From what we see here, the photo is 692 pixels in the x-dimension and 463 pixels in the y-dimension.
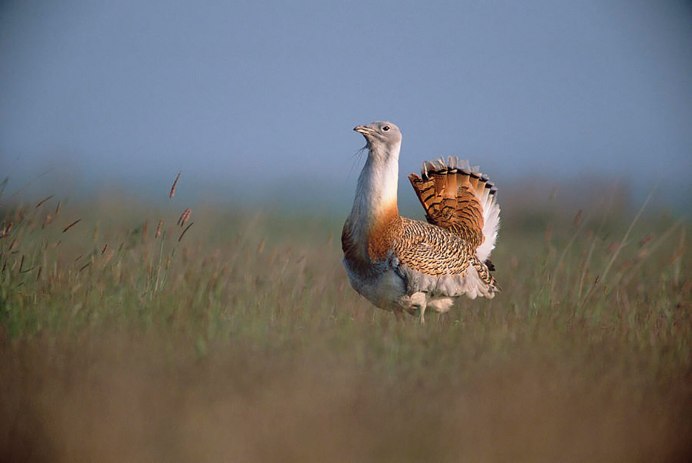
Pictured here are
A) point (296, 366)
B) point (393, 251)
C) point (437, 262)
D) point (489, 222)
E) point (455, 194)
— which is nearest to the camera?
point (296, 366)

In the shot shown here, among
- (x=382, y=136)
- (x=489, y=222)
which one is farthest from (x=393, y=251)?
(x=489, y=222)

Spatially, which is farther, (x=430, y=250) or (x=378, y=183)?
(x=430, y=250)

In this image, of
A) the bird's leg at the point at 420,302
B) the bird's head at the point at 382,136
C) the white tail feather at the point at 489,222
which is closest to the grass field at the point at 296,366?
the bird's leg at the point at 420,302

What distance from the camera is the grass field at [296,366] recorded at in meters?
2.74

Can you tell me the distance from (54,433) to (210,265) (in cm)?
229

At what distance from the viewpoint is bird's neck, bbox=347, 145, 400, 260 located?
14.4ft

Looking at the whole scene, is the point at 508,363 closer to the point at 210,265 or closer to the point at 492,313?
the point at 492,313

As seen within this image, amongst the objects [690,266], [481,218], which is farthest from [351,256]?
[690,266]

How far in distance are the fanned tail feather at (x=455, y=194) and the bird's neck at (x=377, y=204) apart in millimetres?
947

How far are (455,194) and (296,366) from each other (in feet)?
8.41

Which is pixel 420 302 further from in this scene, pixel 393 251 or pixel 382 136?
pixel 382 136

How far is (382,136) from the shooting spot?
4.40 meters

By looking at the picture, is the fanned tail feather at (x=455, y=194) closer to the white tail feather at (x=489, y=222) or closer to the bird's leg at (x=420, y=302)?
the white tail feather at (x=489, y=222)

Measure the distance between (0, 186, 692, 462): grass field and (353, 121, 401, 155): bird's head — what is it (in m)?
1.00
